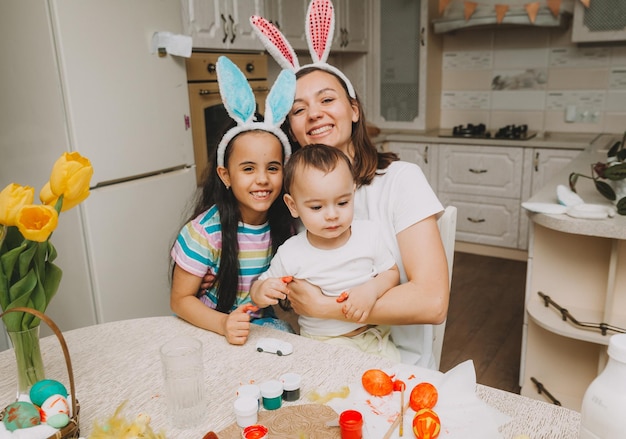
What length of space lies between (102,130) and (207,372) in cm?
135

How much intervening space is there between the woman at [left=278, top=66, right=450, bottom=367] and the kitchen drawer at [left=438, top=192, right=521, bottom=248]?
106 inches

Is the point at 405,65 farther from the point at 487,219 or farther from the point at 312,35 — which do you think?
the point at 312,35

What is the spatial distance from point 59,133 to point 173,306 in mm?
1045

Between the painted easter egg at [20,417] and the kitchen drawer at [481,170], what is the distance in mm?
3603

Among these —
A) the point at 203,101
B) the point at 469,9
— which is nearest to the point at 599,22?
the point at 469,9

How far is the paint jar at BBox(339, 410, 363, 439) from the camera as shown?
29.9 inches

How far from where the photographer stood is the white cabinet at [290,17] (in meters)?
3.17

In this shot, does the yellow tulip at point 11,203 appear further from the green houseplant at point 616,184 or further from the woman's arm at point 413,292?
the green houseplant at point 616,184

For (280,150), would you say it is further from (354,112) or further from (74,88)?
(74,88)

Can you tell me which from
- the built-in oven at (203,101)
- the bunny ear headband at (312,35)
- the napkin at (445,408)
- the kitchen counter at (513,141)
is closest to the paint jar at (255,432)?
the napkin at (445,408)

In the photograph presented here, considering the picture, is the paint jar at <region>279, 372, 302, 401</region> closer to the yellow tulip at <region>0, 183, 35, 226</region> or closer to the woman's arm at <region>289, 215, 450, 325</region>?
the woman's arm at <region>289, 215, 450, 325</region>

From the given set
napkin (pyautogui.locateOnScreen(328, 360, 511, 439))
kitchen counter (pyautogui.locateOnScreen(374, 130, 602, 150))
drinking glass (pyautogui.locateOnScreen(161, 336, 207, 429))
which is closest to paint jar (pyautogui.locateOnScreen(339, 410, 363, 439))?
napkin (pyautogui.locateOnScreen(328, 360, 511, 439))

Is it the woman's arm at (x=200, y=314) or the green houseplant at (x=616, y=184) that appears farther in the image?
the green houseplant at (x=616, y=184)

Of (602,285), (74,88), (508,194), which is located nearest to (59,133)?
(74,88)
